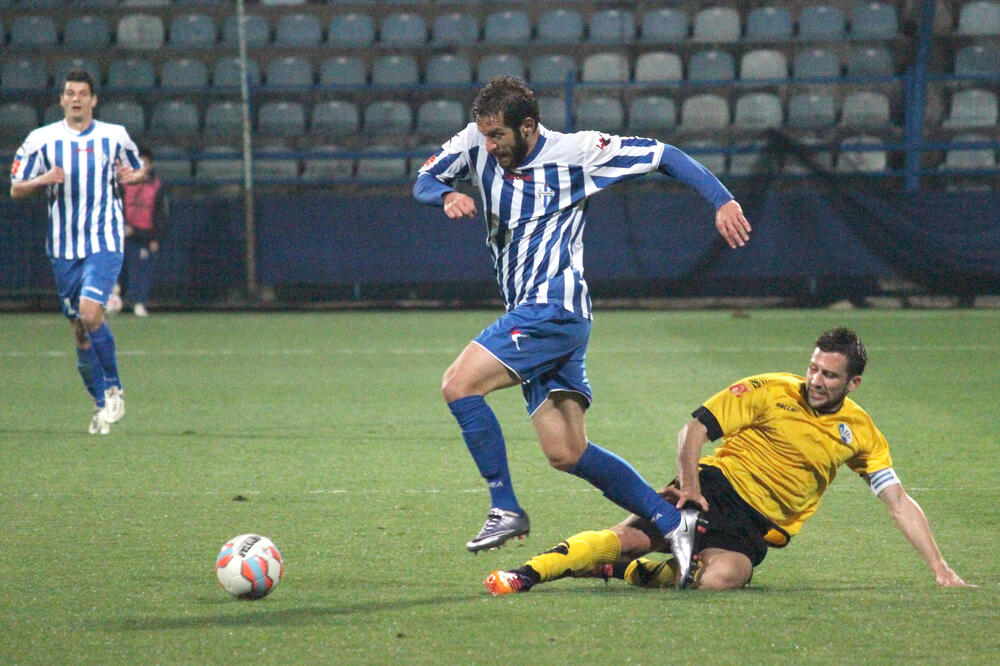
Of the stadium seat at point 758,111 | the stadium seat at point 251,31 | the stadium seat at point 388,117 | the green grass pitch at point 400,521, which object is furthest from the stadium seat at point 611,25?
the green grass pitch at point 400,521

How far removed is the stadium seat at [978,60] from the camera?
17.8m

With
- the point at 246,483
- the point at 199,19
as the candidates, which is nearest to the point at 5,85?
the point at 199,19

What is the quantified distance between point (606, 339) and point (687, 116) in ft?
19.2

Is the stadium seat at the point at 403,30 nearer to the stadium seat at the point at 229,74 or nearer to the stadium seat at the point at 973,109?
the stadium seat at the point at 229,74

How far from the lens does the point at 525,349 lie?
4.82m

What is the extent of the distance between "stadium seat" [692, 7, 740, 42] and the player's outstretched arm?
1519 cm

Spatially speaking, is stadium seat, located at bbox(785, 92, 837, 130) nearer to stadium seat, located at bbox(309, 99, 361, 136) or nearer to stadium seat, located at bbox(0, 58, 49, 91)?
stadium seat, located at bbox(309, 99, 361, 136)

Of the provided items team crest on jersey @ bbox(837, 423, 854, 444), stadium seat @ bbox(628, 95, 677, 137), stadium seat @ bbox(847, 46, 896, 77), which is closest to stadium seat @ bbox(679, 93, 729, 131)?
stadium seat @ bbox(628, 95, 677, 137)

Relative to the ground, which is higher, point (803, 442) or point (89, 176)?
point (89, 176)

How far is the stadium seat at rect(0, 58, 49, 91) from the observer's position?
744 inches

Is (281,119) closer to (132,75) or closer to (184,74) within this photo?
(184,74)

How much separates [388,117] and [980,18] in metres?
8.58

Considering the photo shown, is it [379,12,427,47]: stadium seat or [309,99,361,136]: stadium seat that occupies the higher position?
[379,12,427,47]: stadium seat

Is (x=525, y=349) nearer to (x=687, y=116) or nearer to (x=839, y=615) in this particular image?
(x=839, y=615)
